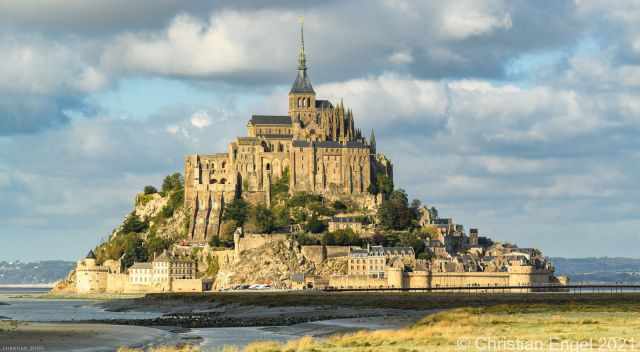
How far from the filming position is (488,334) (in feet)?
159

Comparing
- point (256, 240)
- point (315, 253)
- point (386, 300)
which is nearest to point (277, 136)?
point (256, 240)

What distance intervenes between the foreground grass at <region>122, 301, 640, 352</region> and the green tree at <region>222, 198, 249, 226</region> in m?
79.7

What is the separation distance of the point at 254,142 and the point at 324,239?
20.7 metres

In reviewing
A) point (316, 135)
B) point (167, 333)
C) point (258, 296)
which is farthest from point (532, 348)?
point (316, 135)

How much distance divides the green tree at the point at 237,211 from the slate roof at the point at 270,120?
1402 centimetres

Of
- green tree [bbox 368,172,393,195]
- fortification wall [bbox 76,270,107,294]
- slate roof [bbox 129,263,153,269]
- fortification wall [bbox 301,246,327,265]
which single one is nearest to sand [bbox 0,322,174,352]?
fortification wall [bbox 301,246,327,265]

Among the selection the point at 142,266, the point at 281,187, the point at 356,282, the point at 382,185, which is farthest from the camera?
the point at 382,185

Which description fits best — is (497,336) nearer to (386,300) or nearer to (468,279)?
(386,300)

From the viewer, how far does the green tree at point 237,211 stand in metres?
141

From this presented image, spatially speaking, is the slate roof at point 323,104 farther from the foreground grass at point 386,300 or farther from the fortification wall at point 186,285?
the foreground grass at point 386,300

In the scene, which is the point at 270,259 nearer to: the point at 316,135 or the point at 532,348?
the point at 316,135

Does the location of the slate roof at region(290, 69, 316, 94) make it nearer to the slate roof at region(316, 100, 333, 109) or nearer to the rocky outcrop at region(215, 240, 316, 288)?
the slate roof at region(316, 100, 333, 109)

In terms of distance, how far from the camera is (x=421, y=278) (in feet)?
397

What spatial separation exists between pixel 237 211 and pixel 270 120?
17.8 meters
